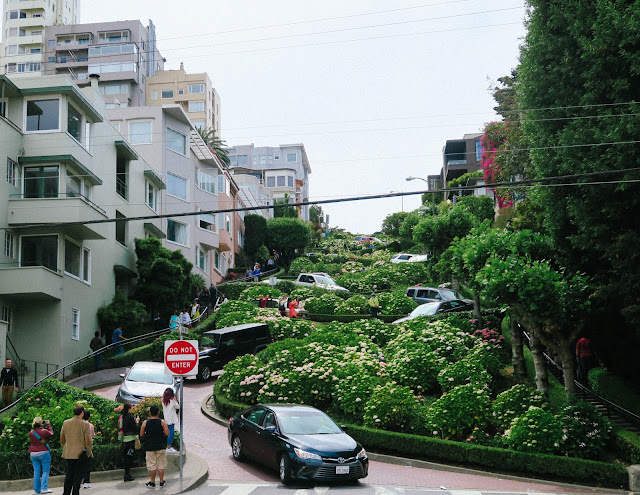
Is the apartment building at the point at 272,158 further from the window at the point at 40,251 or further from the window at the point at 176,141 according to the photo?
the window at the point at 40,251

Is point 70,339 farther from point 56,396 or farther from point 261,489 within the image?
point 261,489

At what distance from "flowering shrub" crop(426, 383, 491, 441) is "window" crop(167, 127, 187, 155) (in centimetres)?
3439

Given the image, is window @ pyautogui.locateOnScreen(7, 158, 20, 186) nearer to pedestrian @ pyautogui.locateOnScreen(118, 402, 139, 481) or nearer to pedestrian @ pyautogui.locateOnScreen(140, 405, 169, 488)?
pedestrian @ pyautogui.locateOnScreen(118, 402, 139, 481)

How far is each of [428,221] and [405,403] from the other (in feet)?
77.2

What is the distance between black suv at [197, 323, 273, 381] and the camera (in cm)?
2947

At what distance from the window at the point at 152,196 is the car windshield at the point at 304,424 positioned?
29.9m

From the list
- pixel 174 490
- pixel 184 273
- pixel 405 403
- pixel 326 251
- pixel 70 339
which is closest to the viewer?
pixel 174 490

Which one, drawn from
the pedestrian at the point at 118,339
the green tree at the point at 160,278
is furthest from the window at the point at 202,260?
the pedestrian at the point at 118,339

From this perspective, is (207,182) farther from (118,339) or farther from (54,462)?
(54,462)

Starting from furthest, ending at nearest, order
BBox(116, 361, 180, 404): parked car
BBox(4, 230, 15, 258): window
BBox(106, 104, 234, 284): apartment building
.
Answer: BBox(106, 104, 234, 284): apartment building < BBox(4, 230, 15, 258): window < BBox(116, 361, 180, 404): parked car

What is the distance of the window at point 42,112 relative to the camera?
32.7 m

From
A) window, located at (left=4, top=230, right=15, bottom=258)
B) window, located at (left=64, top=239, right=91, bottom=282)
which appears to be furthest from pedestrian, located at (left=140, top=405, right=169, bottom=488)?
window, located at (left=64, top=239, right=91, bottom=282)

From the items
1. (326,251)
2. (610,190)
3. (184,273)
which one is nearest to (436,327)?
(610,190)

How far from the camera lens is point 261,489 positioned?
14.7 m
